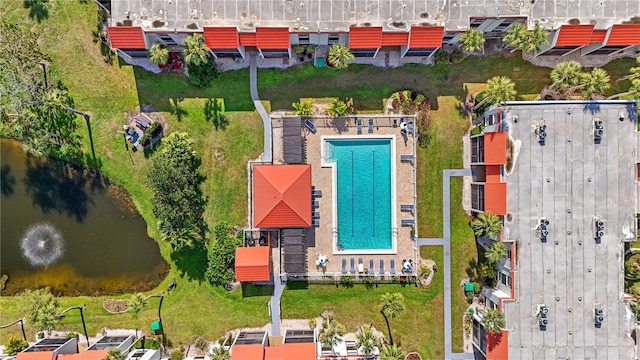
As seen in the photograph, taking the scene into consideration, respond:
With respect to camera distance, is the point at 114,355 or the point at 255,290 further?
the point at 255,290

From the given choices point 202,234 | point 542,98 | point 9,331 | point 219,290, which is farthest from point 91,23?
point 542,98

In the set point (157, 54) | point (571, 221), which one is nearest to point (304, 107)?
point (157, 54)

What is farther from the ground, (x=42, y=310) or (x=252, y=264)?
(x=252, y=264)

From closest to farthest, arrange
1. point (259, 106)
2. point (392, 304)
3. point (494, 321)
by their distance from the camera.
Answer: point (494, 321) → point (392, 304) → point (259, 106)

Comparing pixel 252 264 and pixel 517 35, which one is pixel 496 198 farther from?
pixel 252 264

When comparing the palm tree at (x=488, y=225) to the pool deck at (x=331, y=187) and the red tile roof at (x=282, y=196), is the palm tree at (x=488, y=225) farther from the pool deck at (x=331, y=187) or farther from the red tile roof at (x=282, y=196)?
the red tile roof at (x=282, y=196)

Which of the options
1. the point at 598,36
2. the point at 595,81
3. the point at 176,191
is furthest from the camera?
the point at 176,191

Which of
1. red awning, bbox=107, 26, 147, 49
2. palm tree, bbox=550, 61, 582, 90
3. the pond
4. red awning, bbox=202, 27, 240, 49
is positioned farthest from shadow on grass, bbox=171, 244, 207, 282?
palm tree, bbox=550, 61, 582, 90
